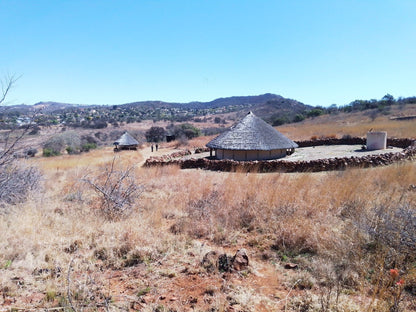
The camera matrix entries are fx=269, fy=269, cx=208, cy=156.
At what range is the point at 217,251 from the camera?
365 centimetres

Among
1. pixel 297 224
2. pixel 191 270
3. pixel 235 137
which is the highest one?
pixel 235 137

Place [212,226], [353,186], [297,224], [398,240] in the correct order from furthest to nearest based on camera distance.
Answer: [353,186]
[212,226]
[297,224]
[398,240]

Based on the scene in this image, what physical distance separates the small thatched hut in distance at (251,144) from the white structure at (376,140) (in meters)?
4.88

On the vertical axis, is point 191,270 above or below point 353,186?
below

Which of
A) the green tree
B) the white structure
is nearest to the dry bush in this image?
the white structure

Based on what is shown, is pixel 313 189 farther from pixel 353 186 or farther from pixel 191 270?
pixel 191 270

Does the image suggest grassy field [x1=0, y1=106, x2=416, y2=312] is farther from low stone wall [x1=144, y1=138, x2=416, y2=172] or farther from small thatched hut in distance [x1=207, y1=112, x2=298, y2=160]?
small thatched hut in distance [x1=207, y1=112, x2=298, y2=160]

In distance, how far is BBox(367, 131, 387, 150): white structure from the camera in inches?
653

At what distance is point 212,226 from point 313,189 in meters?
2.70

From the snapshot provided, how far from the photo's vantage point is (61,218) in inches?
189

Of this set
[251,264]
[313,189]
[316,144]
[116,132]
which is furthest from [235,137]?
[116,132]

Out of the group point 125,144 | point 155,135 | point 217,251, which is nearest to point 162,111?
point 155,135

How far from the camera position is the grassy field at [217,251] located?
2738mm

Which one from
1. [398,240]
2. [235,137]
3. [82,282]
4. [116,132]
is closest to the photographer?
[82,282]
